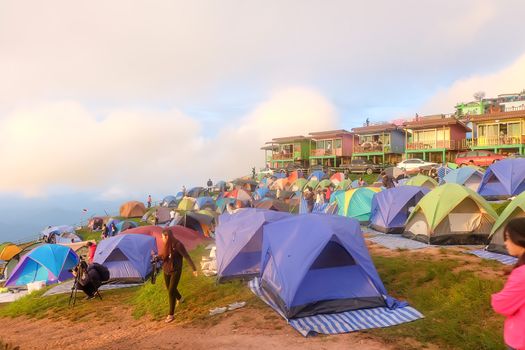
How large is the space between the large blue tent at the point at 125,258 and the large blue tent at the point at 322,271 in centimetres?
663

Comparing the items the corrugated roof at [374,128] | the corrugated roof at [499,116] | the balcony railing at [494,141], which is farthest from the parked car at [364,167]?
the corrugated roof at [499,116]

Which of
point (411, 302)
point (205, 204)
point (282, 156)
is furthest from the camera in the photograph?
point (282, 156)

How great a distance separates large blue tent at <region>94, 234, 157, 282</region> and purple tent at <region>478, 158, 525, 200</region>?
57.2 ft

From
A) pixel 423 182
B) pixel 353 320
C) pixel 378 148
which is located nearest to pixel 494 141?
pixel 378 148

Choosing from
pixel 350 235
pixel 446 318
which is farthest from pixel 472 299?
pixel 350 235

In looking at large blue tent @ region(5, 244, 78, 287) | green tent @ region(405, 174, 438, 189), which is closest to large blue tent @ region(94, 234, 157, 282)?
large blue tent @ region(5, 244, 78, 287)

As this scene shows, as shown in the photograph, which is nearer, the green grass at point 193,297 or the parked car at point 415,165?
the green grass at point 193,297

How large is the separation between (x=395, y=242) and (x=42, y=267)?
14.8 metres

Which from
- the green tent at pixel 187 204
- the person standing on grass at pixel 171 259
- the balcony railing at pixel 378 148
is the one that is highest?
the balcony railing at pixel 378 148

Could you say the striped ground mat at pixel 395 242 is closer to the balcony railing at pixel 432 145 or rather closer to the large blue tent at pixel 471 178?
the large blue tent at pixel 471 178

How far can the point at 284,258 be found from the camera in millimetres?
7660

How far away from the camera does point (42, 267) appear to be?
16.0 meters

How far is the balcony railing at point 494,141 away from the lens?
34625 millimetres

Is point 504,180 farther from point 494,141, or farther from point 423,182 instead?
point 494,141
